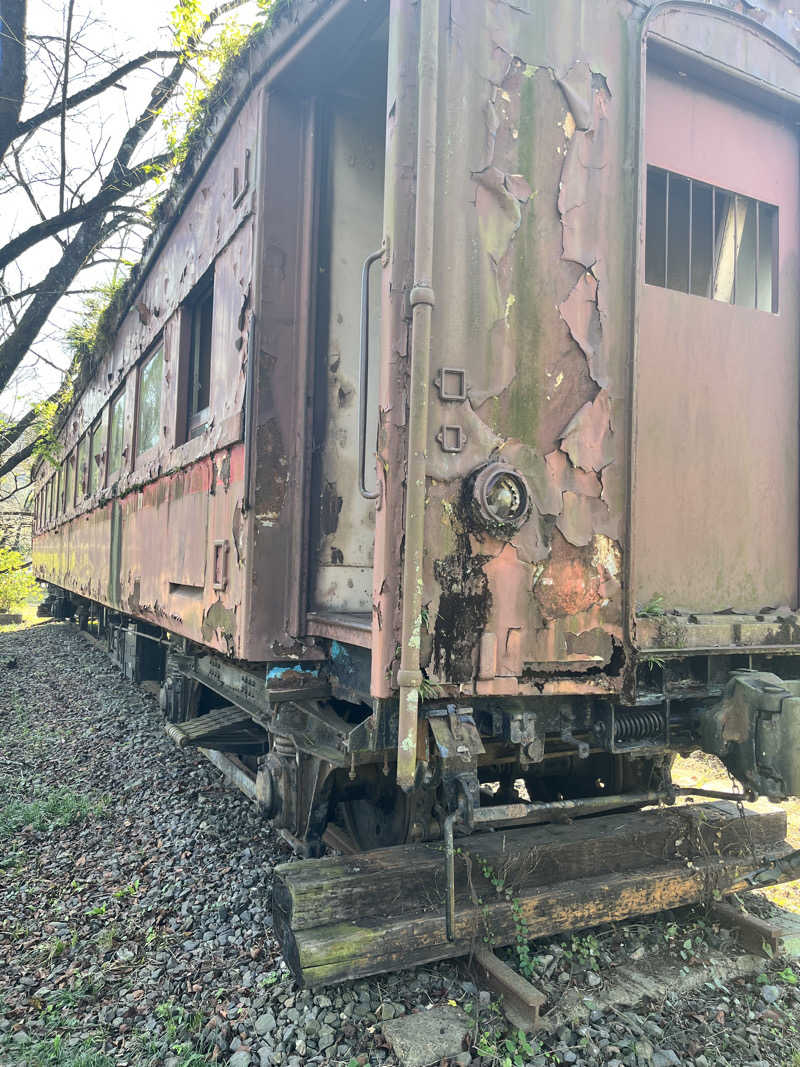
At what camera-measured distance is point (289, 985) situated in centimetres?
264

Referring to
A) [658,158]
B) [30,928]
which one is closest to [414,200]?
[658,158]

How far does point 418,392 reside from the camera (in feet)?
7.17

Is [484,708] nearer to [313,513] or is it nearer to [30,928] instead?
[313,513]

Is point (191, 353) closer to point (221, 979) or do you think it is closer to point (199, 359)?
point (199, 359)

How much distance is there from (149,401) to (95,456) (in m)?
3.97

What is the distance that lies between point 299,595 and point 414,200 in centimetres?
158

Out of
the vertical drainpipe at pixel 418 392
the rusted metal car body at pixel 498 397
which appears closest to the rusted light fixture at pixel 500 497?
the rusted metal car body at pixel 498 397

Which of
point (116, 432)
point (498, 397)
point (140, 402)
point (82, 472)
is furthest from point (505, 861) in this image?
point (82, 472)

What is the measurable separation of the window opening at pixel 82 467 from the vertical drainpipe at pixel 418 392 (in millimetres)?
9196

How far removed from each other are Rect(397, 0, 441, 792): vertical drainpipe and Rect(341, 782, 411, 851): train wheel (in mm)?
1156

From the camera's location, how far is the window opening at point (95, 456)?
932cm

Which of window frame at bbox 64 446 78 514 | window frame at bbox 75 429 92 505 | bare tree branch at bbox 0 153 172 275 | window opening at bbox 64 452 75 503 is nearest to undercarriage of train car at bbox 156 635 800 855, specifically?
bare tree branch at bbox 0 153 172 275

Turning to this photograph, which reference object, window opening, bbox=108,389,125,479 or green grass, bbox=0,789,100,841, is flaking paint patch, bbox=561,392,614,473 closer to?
green grass, bbox=0,789,100,841

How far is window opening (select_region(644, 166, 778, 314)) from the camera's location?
2883mm
